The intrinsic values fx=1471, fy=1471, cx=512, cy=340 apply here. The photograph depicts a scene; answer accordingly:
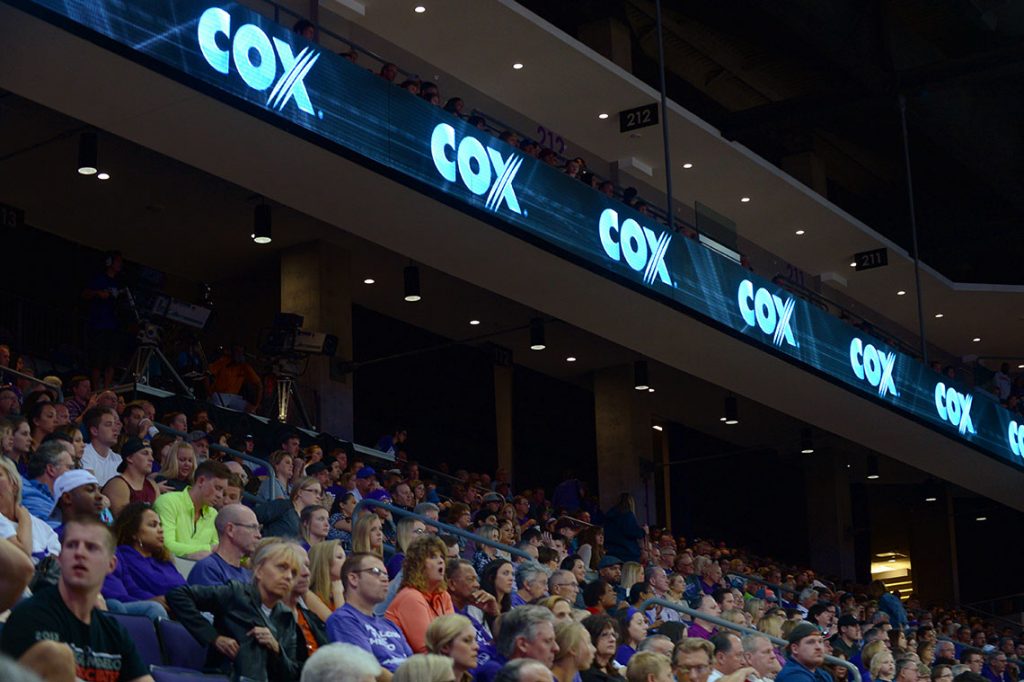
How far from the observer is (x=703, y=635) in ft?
33.1

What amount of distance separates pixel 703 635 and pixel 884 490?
1993cm

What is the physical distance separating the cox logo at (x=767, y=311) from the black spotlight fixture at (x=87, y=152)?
260 inches

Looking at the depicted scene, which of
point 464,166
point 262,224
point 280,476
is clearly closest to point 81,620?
point 280,476

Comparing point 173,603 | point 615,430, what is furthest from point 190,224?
point 173,603

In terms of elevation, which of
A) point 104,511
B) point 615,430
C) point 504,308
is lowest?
point 104,511

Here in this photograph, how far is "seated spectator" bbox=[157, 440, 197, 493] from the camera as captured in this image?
323 inches

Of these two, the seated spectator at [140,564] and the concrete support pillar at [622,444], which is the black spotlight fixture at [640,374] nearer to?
the concrete support pillar at [622,444]

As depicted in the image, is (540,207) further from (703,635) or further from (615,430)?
(615,430)

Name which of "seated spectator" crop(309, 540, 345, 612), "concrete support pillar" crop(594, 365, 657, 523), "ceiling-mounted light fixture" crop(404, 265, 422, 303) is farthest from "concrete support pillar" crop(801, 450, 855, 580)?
"seated spectator" crop(309, 540, 345, 612)

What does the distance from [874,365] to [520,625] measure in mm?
12582

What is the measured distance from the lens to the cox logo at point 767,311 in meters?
15.5

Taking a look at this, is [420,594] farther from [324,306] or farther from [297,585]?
[324,306]

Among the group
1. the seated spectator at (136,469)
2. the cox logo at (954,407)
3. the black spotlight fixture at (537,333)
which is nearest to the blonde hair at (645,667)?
the seated spectator at (136,469)

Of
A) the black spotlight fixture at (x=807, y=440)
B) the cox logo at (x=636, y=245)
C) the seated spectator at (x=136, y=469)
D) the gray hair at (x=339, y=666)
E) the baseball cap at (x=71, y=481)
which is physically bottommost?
the gray hair at (x=339, y=666)
